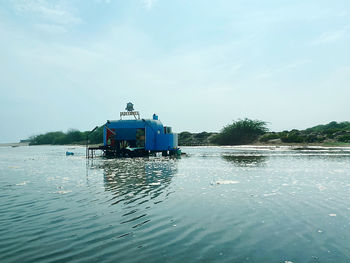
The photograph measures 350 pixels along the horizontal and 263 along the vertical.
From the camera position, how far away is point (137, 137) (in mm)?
39750

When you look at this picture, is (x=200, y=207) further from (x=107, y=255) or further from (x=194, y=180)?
(x=194, y=180)

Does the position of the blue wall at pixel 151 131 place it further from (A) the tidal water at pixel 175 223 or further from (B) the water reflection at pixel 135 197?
(A) the tidal water at pixel 175 223

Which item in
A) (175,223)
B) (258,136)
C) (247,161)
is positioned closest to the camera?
(175,223)

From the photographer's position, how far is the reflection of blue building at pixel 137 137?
126 ft

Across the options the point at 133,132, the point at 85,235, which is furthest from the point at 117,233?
the point at 133,132

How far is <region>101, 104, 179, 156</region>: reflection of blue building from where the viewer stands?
38469mm

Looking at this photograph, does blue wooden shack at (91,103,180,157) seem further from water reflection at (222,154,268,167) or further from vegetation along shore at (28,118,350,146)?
vegetation along shore at (28,118,350,146)

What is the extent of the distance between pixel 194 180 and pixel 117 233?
9.43m

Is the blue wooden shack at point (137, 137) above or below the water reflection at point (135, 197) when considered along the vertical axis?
above

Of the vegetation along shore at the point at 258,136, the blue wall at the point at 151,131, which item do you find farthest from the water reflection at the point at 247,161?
the vegetation along shore at the point at 258,136

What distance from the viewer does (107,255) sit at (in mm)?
5785

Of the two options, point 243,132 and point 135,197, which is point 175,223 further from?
point 243,132

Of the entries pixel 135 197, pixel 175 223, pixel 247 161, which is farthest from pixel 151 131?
pixel 175 223

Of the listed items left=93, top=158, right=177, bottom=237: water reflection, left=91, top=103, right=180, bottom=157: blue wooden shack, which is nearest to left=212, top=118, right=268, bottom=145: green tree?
left=91, top=103, right=180, bottom=157: blue wooden shack
